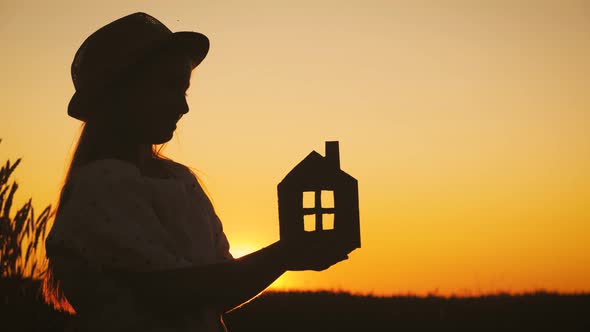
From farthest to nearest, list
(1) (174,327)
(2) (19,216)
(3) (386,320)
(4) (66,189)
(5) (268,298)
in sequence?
(5) (268,298) < (3) (386,320) < (2) (19,216) < (4) (66,189) < (1) (174,327)

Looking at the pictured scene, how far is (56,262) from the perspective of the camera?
305cm

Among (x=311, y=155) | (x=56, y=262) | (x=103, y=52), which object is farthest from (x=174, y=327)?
(x=103, y=52)

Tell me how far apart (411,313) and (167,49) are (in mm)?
7707

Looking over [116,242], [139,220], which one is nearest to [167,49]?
[139,220]

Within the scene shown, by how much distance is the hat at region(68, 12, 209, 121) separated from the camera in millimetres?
3273

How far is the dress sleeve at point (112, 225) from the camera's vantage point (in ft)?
9.75

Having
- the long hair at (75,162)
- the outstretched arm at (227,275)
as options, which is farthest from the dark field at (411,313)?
the outstretched arm at (227,275)

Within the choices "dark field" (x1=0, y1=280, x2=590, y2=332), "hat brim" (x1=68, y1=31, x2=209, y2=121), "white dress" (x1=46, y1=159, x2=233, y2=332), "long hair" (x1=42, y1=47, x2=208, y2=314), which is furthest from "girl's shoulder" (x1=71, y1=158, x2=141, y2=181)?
"dark field" (x1=0, y1=280, x2=590, y2=332)

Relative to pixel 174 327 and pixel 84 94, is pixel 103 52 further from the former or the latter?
pixel 174 327

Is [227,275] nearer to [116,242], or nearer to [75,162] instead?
[116,242]

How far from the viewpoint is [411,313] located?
10328mm

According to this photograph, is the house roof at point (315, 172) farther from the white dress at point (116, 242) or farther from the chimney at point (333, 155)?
the white dress at point (116, 242)

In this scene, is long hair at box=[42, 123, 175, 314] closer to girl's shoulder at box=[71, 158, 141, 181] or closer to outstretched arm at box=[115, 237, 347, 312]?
girl's shoulder at box=[71, 158, 141, 181]

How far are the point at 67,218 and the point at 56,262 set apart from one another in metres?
0.18
